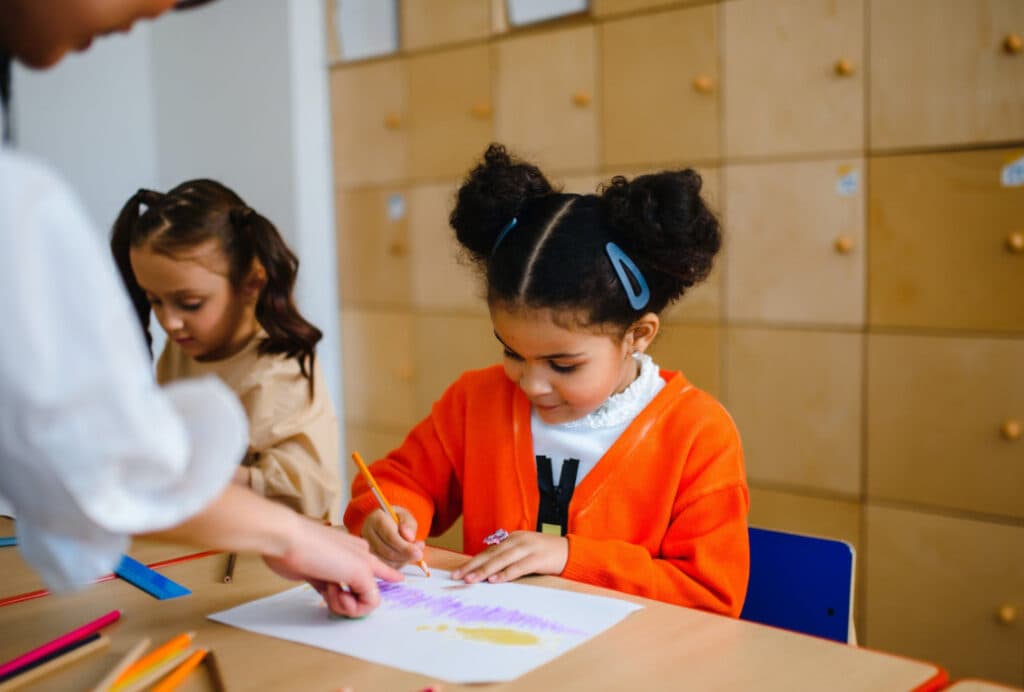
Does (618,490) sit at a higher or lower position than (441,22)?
lower

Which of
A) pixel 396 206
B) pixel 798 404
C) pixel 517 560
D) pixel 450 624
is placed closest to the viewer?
pixel 450 624

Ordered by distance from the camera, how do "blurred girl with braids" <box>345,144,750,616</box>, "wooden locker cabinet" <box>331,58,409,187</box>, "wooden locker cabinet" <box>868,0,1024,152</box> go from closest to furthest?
"blurred girl with braids" <box>345,144,750,616</box>
"wooden locker cabinet" <box>868,0,1024,152</box>
"wooden locker cabinet" <box>331,58,409,187</box>

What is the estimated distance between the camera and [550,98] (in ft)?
8.86

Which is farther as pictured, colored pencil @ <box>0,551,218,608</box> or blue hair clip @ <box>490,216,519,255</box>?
blue hair clip @ <box>490,216,519,255</box>

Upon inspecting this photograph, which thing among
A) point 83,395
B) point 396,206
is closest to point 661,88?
point 396,206

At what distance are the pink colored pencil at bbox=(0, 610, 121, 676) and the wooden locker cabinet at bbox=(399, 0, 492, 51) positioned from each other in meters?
A: 2.22

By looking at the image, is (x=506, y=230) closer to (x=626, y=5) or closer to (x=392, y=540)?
(x=392, y=540)

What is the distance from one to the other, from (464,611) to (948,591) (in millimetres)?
1543

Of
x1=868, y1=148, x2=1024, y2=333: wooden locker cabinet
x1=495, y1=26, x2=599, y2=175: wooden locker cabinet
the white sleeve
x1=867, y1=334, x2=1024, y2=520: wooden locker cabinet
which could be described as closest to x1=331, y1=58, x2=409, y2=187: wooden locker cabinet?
x1=495, y1=26, x2=599, y2=175: wooden locker cabinet

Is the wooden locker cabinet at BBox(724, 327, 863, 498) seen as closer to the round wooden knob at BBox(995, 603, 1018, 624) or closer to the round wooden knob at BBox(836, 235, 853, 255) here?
the round wooden knob at BBox(836, 235, 853, 255)

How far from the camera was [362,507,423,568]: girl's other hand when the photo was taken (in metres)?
1.11

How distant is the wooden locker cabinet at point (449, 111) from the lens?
2857 mm

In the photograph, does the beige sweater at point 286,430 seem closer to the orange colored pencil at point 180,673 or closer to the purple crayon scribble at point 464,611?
the purple crayon scribble at point 464,611

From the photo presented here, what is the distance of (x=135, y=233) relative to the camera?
175cm
